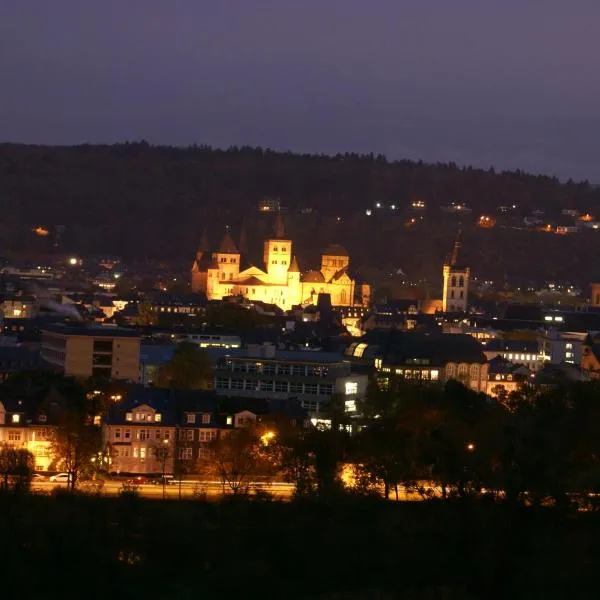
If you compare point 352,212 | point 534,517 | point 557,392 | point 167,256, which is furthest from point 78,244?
point 534,517

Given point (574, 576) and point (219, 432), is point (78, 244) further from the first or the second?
point (574, 576)

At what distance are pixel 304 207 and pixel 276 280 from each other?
7074 cm

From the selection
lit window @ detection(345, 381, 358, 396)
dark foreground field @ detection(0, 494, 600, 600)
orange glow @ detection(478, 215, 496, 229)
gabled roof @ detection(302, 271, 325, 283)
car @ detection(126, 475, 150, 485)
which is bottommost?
dark foreground field @ detection(0, 494, 600, 600)

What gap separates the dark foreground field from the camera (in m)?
31.2

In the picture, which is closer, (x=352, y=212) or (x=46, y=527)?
(x=46, y=527)

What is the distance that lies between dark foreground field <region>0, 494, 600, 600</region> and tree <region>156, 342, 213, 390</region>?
1595 cm

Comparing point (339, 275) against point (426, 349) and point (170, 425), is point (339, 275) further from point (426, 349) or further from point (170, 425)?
point (170, 425)

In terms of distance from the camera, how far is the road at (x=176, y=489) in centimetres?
3634

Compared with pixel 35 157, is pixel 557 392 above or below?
below

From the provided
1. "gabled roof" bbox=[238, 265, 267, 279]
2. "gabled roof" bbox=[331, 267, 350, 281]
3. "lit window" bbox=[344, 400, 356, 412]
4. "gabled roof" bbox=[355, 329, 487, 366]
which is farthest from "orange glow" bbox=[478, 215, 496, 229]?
"lit window" bbox=[344, 400, 356, 412]

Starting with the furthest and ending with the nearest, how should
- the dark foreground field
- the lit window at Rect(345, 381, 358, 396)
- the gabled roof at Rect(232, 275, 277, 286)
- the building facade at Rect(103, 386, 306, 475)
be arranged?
the gabled roof at Rect(232, 275, 277, 286) → the lit window at Rect(345, 381, 358, 396) → the building facade at Rect(103, 386, 306, 475) → the dark foreground field

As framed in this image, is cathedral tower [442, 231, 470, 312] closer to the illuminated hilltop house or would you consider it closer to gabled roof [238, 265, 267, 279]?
the illuminated hilltop house

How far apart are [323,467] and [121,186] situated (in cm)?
15420

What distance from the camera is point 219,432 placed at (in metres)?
41.4
